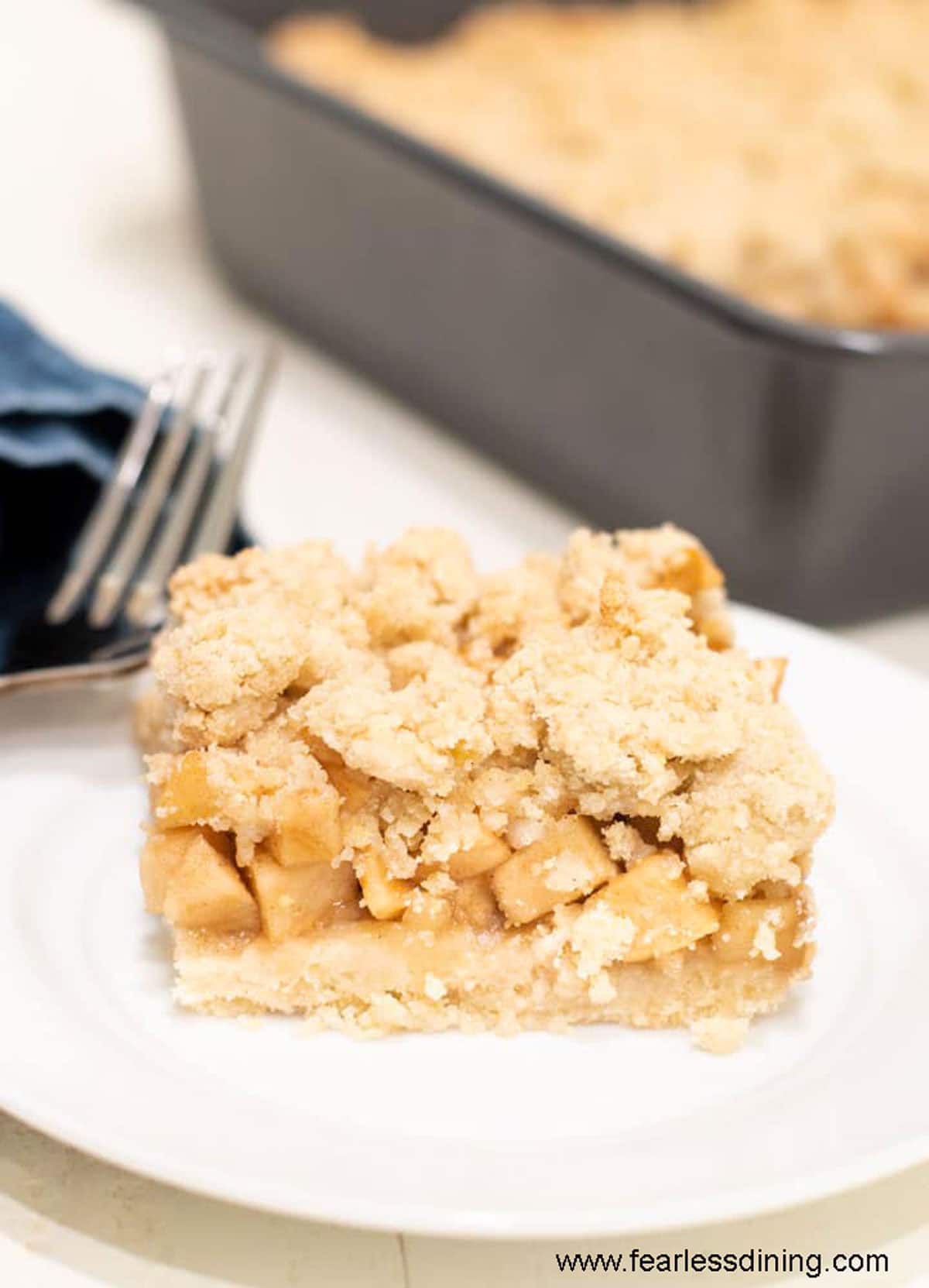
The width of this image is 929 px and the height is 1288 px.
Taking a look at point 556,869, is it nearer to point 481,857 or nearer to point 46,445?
point 481,857

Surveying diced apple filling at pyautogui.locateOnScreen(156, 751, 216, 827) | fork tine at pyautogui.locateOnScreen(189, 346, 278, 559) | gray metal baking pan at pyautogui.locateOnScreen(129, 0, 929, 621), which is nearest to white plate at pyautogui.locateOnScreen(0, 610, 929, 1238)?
diced apple filling at pyautogui.locateOnScreen(156, 751, 216, 827)

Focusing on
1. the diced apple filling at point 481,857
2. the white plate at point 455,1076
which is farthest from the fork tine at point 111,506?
the diced apple filling at point 481,857

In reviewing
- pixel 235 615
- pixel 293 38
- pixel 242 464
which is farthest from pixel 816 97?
pixel 235 615

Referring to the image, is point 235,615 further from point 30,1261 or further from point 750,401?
point 750,401

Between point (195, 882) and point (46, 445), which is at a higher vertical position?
point (46, 445)

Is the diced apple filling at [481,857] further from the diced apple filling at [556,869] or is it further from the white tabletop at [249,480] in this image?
the white tabletop at [249,480]

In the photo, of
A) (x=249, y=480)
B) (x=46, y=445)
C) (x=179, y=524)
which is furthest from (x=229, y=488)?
(x=249, y=480)
